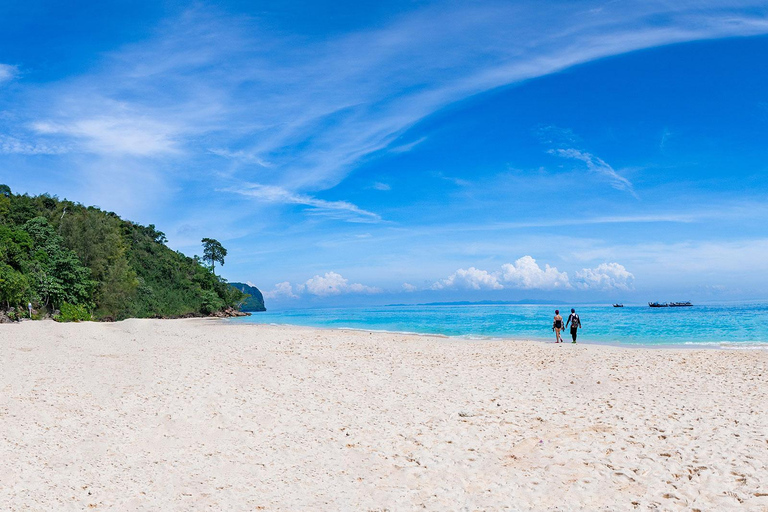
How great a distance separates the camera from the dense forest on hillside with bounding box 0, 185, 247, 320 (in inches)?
1532

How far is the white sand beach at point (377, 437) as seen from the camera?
600 cm

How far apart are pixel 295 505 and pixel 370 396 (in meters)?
5.21

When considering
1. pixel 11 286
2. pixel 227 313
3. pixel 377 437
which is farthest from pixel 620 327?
pixel 227 313

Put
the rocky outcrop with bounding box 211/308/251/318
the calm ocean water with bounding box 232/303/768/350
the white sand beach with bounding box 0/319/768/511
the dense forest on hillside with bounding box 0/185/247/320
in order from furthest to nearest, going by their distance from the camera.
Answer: the rocky outcrop with bounding box 211/308/251/318
the dense forest on hillside with bounding box 0/185/247/320
the calm ocean water with bounding box 232/303/768/350
the white sand beach with bounding box 0/319/768/511

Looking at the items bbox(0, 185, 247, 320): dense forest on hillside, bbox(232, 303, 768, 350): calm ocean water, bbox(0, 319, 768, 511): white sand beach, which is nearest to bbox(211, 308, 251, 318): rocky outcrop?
bbox(0, 185, 247, 320): dense forest on hillside

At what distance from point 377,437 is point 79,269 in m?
44.6

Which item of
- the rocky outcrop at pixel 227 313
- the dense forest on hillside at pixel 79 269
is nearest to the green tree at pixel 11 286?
the dense forest on hillside at pixel 79 269

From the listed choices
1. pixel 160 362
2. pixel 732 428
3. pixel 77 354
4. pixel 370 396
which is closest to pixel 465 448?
pixel 370 396

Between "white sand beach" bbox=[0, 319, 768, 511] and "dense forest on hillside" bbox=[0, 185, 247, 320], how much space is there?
2979 cm

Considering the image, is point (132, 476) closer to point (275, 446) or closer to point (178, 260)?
point (275, 446)

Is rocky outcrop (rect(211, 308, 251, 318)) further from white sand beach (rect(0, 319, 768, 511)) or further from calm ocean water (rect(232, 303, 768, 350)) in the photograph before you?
white sand beach (rect(0, 319, 768, 511))

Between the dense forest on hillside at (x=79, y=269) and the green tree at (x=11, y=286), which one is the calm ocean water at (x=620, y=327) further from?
the green tree at (x=11, y=286)

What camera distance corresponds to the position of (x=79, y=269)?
143ft

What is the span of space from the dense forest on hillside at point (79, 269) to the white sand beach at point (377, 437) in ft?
97.8
